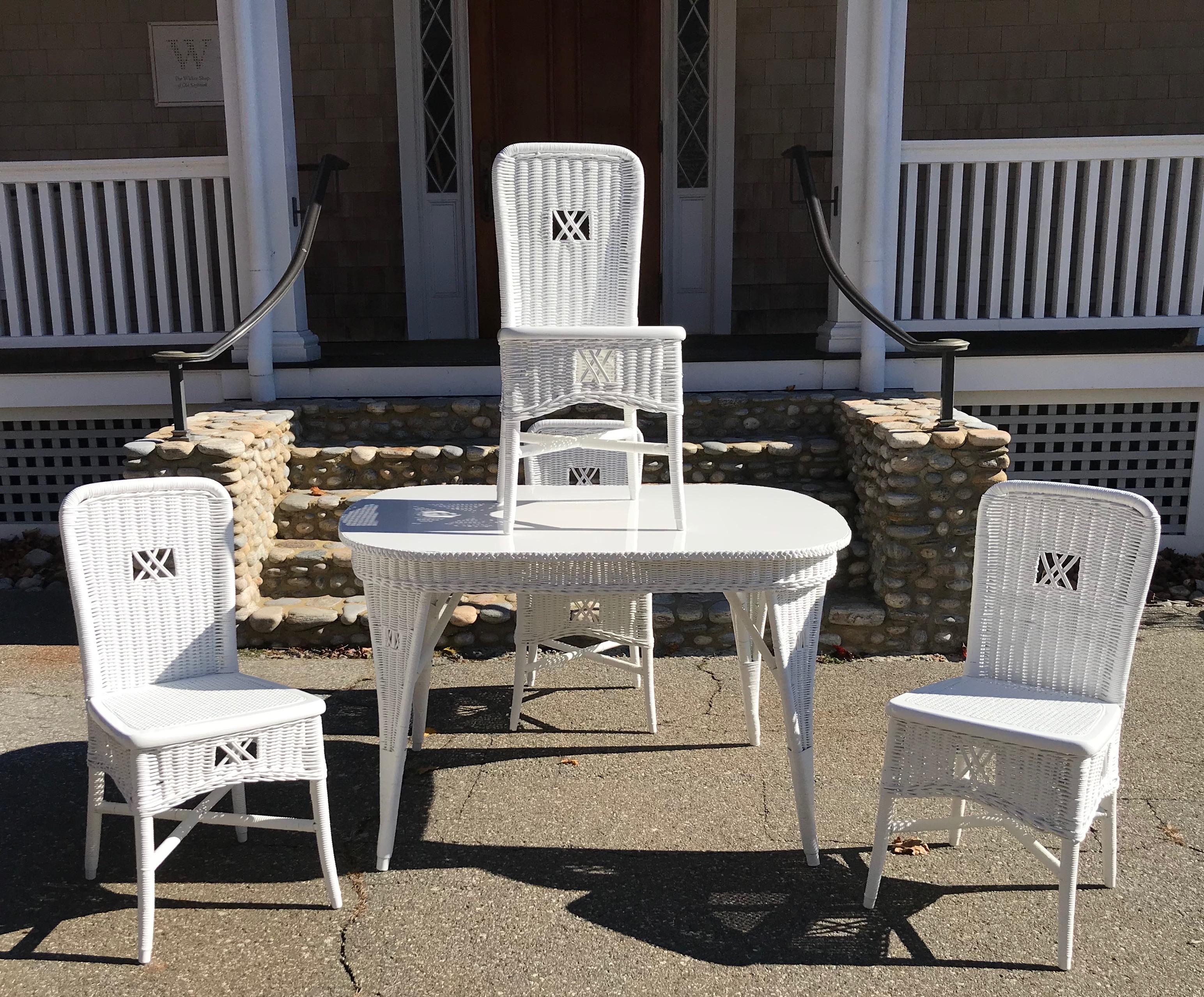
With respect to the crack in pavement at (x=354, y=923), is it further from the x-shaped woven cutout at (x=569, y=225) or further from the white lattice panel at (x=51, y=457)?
the white lattice panel at (x=51, y=457)

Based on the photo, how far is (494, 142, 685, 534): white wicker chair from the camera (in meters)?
2.84

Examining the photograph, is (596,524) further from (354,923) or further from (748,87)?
(748,87)

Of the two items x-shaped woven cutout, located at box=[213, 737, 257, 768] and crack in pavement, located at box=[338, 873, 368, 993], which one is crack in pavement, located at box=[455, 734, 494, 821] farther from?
x-shaped woven cutout, located at box=[213, 737, 257, 768]

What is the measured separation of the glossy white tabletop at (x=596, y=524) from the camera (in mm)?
2762

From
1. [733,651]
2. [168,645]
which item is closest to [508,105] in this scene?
[733,651]

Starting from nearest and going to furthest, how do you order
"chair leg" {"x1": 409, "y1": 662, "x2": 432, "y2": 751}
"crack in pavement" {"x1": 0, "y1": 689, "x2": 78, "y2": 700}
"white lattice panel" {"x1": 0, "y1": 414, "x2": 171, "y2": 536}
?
"chair leg" {"x1": 409, "y1": 662, "x2": 432, "y2": 751} → "crack in pavement" {"x1": 0, "y1": 689, "x2": 78, "y2": 700} → "white lattice panel" {"x1": 0, "y1": 414, "x2": 171, "y2": 536}

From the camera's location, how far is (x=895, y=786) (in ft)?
8.86

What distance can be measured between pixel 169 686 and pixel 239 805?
393 mm

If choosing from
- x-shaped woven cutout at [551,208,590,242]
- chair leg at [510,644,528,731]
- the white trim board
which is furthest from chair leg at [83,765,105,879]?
the white trim board

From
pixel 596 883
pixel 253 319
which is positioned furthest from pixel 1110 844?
pixel 253 319

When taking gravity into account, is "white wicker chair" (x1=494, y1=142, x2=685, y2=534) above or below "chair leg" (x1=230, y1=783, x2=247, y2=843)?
above

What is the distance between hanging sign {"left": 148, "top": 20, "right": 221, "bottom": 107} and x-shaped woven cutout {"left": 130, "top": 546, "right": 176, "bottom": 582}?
517 cm

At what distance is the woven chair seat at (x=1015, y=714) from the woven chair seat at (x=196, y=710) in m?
1.44

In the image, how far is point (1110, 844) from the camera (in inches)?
111
